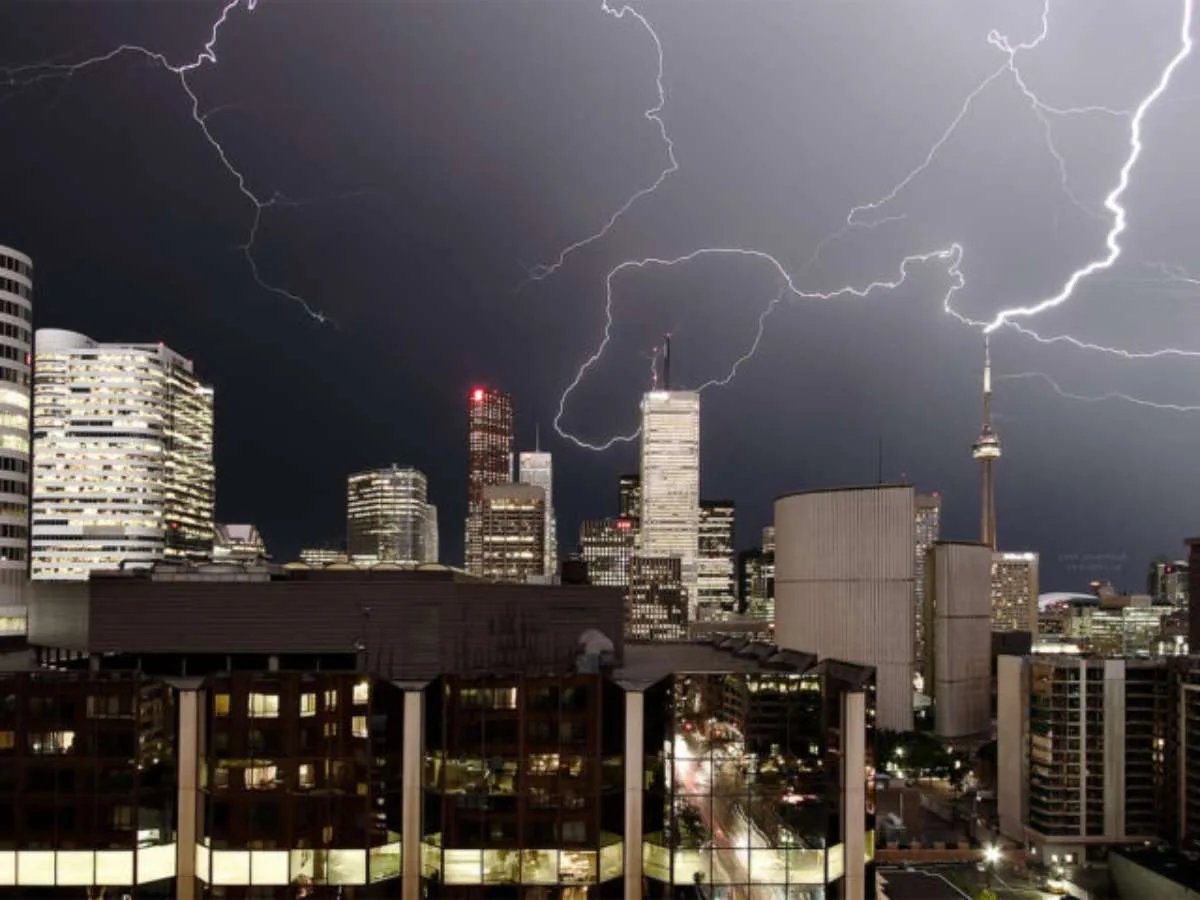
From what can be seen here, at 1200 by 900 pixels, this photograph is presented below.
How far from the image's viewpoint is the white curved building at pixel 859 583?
3157 inches

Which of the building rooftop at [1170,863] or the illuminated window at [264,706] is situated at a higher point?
the illuminated window at [264,706]

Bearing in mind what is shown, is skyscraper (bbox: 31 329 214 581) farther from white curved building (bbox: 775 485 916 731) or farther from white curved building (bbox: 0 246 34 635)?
white curved building (bbox: 775 485 916 731)

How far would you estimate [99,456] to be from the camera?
397 ft

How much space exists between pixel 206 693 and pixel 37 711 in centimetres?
352

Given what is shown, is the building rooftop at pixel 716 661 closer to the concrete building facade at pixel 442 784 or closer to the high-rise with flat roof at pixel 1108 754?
the concrete building facade at pixel 442 784

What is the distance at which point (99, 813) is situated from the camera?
68.5 feet

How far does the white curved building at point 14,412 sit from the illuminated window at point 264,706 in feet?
140

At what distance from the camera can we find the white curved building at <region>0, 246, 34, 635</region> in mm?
57938

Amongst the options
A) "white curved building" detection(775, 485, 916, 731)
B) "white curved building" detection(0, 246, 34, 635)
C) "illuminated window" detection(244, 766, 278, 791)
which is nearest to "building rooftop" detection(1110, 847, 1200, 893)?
"white curved building" detection(775, 485, 916, 731)

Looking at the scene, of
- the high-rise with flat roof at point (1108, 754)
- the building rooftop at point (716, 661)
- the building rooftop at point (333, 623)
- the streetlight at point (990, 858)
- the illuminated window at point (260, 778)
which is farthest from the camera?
the high-rise with flat roof at point (1108, 754)

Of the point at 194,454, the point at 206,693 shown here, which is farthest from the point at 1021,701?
the point at 194,454

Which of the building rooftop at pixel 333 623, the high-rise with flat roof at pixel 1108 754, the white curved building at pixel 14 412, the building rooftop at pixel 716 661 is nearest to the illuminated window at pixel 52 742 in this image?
the building rooftop at pixel 333 623

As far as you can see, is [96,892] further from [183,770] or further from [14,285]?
[14,285]

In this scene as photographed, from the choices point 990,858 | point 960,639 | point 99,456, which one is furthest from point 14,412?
point 960,639
